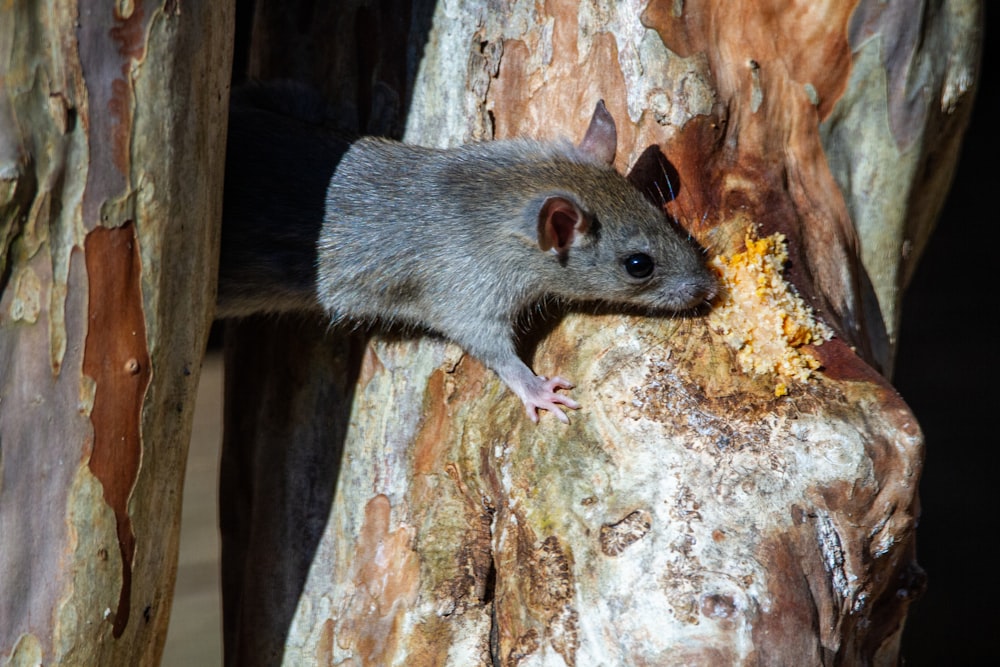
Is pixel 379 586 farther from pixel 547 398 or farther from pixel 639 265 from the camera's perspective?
pixel 639 265

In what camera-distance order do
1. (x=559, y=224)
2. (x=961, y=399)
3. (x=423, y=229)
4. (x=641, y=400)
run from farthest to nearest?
(x=961, y=399) < (x=423, y=229) < (x=559, y=224) < (x=641, y=400)

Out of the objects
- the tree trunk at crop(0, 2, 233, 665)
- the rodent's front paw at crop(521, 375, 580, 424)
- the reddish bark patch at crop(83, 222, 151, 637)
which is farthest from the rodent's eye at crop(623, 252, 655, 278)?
the reddish bark patch at crop(83, 222, 151, 637)

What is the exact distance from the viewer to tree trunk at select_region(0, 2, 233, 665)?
2.42 metres

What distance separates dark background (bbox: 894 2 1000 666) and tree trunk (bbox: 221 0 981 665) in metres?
2.79

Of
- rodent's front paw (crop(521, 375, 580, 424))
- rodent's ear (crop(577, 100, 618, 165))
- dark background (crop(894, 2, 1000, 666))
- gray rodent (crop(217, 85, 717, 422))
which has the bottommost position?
dark background (crop(894, 2, 1000, 666))

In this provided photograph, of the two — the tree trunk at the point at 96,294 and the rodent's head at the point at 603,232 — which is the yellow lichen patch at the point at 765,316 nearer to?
the rodent's head at the point at 603,232

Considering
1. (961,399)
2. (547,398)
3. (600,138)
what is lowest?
(961,399)

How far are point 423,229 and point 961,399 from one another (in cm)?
483

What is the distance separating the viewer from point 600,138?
3.53m

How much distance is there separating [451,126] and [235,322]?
1.09m

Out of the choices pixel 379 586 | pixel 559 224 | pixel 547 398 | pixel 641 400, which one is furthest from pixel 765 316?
pixel 379 586

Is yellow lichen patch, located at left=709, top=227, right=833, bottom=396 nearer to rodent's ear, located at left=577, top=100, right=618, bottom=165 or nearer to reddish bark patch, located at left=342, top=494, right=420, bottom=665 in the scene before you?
rodent's ear, located at left=577, top=100, right=618, bottom=165

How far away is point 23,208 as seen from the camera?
7.97 ft

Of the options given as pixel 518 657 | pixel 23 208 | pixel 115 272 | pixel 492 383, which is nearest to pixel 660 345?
pixel 492 383
